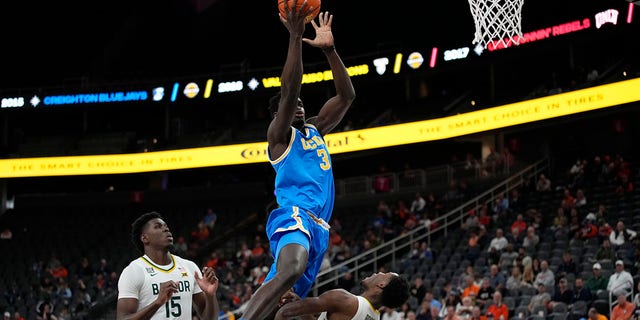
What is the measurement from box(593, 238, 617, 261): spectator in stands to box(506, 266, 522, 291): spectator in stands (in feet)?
4.71

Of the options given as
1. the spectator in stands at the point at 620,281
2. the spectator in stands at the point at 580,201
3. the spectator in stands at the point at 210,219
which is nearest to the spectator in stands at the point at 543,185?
the spectator in stands at the point at 580,201

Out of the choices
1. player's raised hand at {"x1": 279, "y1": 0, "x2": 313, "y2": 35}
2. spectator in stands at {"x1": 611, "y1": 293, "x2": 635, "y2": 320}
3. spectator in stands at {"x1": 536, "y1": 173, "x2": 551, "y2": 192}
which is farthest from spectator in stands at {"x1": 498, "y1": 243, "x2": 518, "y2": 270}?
player's raised hand at {"x1": 279, "y1": 0, "x2": 313, "y2": 35}

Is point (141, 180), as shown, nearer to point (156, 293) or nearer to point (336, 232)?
point (336, 232)

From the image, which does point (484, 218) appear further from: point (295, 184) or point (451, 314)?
point (295, 184)

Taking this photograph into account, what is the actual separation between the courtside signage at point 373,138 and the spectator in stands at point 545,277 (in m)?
7.18

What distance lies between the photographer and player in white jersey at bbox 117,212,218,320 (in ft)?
20.4

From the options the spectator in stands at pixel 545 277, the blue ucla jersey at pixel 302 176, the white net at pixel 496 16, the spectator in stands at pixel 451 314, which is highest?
the white net at pixel 496 16

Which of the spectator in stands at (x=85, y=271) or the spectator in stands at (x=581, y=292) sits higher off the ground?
the spectator in stands at (x=85, y=271)

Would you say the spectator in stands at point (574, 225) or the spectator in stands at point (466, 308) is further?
the spectator in stands at point (574, 225)

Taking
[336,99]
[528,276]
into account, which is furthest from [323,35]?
[528,276]

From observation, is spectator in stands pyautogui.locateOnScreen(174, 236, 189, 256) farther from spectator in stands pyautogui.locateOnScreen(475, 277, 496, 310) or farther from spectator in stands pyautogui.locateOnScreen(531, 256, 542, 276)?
spectator in stands pyautogui.locateOnScreen(531, 256, 542, 276)

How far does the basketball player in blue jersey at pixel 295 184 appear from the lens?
580 cm

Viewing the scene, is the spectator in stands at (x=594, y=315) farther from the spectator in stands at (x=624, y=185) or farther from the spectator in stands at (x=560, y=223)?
the spectator in stands at (x=624, y=185)

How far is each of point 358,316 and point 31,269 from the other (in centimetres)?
2278
